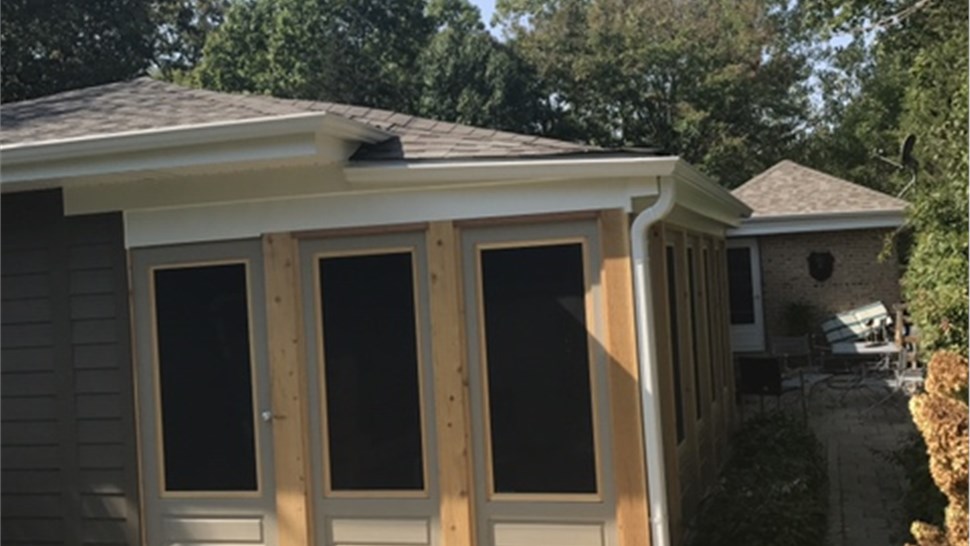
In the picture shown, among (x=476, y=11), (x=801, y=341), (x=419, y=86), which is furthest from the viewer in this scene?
(x=476, y=11)

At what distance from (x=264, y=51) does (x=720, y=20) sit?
14675mm

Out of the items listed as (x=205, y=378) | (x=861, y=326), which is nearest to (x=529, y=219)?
(x=205, y=378)

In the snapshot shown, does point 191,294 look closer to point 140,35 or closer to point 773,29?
point 140,35

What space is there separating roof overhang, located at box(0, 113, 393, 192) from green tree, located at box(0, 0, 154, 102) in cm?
1807

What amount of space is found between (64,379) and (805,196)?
12787mm

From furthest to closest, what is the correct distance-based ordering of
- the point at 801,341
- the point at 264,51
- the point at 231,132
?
the point at 264,51
the point at 801,341
the point at 231,132

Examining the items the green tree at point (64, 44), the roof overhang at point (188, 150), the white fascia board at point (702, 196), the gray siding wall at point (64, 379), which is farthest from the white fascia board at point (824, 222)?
the green tree at point (64, 44)

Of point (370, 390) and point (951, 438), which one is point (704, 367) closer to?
point (370, 390)

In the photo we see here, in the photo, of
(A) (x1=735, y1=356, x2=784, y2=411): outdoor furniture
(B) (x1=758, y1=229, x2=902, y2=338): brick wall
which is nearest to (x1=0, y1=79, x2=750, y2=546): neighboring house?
(A) (x1=735, y1=356, x2=784, y2=411): outdoor furniture

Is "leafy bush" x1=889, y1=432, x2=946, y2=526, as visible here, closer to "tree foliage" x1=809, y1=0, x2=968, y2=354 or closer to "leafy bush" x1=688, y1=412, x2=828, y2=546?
"leafy bush" x1=688, y1=412, x2=828, y2=546

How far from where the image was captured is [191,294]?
5.10m

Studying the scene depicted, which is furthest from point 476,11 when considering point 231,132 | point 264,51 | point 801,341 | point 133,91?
point 231,132

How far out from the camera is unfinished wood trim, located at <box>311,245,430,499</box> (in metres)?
4.78

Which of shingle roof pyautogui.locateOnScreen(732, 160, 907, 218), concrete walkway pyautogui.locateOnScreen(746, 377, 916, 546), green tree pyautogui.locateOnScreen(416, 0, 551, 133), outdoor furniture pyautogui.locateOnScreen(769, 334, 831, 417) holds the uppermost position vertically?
green tree pyautogui.locateOnScreen(416, 0, 551, 133)
